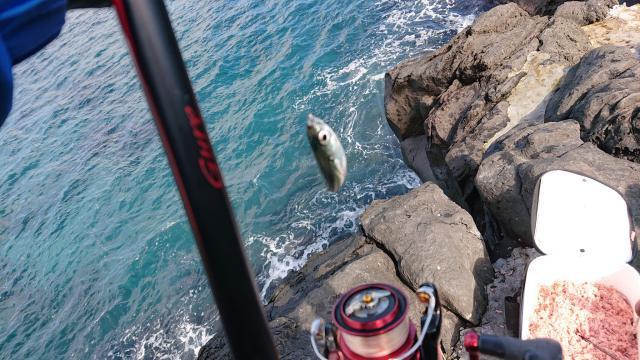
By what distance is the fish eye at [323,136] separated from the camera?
7.22 feet

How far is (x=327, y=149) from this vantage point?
226cm

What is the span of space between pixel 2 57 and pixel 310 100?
14.1 metres

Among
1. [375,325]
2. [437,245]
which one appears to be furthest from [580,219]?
[375,325]

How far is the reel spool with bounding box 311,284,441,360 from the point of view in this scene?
2080 millimetres

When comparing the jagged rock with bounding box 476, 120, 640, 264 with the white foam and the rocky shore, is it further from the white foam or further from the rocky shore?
the white foam

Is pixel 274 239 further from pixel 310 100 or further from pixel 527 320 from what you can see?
pixel 527 320

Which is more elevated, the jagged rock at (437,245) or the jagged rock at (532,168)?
the jagged rock at (532,168)

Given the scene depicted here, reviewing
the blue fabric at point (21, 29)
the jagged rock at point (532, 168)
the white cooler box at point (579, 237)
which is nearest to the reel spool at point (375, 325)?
the blue fabric at point (21, 29)

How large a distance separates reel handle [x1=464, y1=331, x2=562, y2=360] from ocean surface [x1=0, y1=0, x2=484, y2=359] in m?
8.03

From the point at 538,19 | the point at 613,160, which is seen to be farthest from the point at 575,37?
the point at 613,160

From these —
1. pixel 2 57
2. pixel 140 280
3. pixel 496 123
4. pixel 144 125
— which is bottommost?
pixel 140 280

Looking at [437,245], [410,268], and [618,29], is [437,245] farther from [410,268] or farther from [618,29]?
[618,29]

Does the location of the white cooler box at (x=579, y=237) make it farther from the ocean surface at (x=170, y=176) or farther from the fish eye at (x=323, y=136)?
the ocean surface at (x=170, y=176)

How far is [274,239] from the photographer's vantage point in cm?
1106
